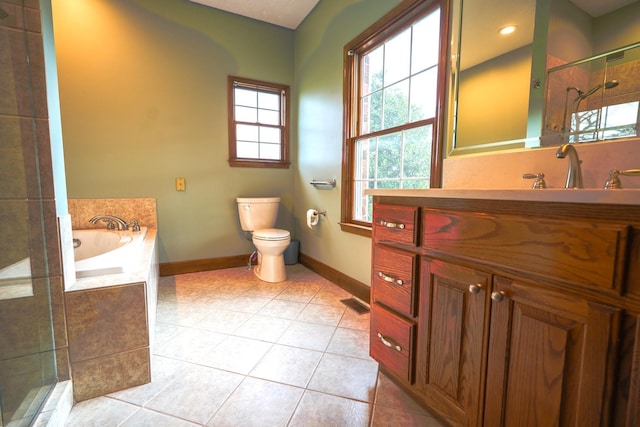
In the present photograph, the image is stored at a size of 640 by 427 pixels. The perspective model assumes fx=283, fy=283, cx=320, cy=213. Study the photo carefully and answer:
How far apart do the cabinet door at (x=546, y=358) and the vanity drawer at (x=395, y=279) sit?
11.5 inches

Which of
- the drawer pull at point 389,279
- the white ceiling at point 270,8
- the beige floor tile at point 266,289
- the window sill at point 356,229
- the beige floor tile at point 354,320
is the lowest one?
the beige floor tile at point 354,320

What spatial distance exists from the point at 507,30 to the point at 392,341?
1.45 metres

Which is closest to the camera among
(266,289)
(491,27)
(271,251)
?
(491,27)

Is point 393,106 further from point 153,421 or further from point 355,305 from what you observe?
point 153,421

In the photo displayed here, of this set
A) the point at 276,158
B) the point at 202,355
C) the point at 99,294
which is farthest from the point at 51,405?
the point at 276,158

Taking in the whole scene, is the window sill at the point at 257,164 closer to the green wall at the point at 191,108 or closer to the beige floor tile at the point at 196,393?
the green wall at the point at 191,108

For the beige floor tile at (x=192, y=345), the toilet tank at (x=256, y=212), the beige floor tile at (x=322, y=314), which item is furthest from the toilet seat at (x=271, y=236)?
the beige floor tile at (x=192, y=345)

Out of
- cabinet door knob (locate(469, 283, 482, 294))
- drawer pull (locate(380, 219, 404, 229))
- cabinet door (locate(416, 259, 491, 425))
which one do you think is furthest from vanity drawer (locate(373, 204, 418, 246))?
cabinet door knob (locate(469, 283, 482, 294))

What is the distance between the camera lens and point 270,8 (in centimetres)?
265

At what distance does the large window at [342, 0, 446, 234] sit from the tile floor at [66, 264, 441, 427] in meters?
0.82

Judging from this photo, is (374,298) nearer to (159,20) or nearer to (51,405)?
(51,405)

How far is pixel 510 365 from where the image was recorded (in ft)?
2.41

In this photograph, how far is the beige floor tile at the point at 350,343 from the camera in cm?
147

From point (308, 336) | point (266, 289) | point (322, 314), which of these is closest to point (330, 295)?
point (322, 314)
